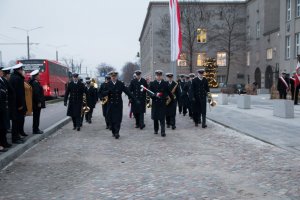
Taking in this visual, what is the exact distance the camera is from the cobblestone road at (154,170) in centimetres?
571

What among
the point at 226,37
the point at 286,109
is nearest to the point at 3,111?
the point at 286,109

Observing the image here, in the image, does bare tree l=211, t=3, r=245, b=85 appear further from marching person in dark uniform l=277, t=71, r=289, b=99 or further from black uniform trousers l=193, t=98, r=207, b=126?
black uniform trousers l=193, t=98, r=207, b=126

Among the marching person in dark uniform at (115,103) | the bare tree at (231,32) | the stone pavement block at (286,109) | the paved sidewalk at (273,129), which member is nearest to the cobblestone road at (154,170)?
the paved sidewalk at (273,129)

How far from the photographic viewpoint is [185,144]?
33.1 ft

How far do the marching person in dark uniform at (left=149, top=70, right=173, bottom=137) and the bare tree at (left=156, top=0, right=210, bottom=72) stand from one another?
4331cm

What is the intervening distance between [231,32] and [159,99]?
2016 inches

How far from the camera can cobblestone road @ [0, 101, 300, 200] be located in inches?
225

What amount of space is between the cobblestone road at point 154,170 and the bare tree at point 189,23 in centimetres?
4612

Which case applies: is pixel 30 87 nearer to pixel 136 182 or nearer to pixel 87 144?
pixel 87 144

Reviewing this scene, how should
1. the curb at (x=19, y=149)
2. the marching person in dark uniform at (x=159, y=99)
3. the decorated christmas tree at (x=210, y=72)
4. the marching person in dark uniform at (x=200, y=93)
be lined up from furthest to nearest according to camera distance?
1. the decorated christmas tree at (x=210, y=72)
2. the marching person in dark uniform at (x=200, y=93)
3. the marching person in dark uniform at (x=159, y=99)
4. the curb at (x=19, y=149)

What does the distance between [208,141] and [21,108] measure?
484cm

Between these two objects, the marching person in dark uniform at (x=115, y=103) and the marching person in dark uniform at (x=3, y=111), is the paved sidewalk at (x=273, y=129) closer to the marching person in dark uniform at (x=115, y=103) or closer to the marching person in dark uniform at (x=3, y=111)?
the marching person in dark uniform at (x=115, y=103)

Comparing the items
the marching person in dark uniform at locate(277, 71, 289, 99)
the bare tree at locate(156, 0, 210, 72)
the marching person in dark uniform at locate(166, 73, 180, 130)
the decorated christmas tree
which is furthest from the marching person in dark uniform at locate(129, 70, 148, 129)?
the bare tree at locate(156, 0, 210, 72)

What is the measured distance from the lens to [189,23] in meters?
56.3
